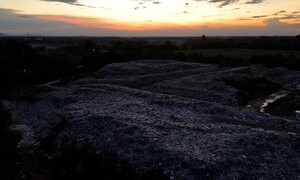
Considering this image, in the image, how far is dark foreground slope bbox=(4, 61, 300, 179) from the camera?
18.8 metres

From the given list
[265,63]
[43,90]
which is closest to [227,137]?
[43,90]

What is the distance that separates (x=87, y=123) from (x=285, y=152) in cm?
1644

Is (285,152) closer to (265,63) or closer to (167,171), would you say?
(167,171)

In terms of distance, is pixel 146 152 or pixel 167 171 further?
pixel 146 152

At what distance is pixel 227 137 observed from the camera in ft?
76.7

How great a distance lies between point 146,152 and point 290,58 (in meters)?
67.5

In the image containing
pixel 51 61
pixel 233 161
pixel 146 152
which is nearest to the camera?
pixel 233 161

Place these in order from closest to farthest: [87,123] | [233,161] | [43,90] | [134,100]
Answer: [233,161], [87,123], [134,100], [43,90]

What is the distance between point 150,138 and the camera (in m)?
22.4

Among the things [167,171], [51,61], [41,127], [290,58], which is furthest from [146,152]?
[290,58]

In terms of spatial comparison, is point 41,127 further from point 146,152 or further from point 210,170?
point 210,170

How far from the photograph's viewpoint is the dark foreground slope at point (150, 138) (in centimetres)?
1877

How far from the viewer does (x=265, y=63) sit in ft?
249

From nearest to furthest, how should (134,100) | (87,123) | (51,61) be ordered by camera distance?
(87,123)
(134,100)
(51,61)
